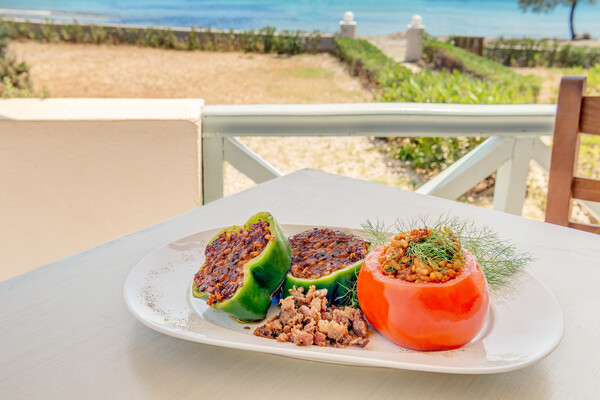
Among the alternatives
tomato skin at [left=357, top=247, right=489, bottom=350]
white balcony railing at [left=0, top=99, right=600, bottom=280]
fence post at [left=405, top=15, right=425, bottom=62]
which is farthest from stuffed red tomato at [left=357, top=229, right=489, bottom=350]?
fence post at [left=405, top=15, right=425, bottom=62]

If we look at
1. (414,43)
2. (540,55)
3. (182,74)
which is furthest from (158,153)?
(540,55)

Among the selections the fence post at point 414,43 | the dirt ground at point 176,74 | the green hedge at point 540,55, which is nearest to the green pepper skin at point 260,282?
the dirt ground at point 176,74

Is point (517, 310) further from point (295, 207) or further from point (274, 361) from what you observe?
point (295, 207)

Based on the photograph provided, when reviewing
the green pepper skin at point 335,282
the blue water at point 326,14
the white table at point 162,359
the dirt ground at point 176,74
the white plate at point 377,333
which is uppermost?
the blue water at point 326,14

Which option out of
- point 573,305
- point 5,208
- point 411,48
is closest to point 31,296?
point 573,305

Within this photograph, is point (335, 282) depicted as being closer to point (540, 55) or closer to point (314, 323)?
point (314, 323)

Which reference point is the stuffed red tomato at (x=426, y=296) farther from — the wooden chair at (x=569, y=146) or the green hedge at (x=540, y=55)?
the green hedge at (x=540, y=55)

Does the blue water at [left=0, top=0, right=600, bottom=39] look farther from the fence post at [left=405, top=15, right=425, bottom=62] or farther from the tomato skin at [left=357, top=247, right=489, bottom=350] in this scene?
the tomato skin at [left=357, top=247, right=489, bottom=350]
